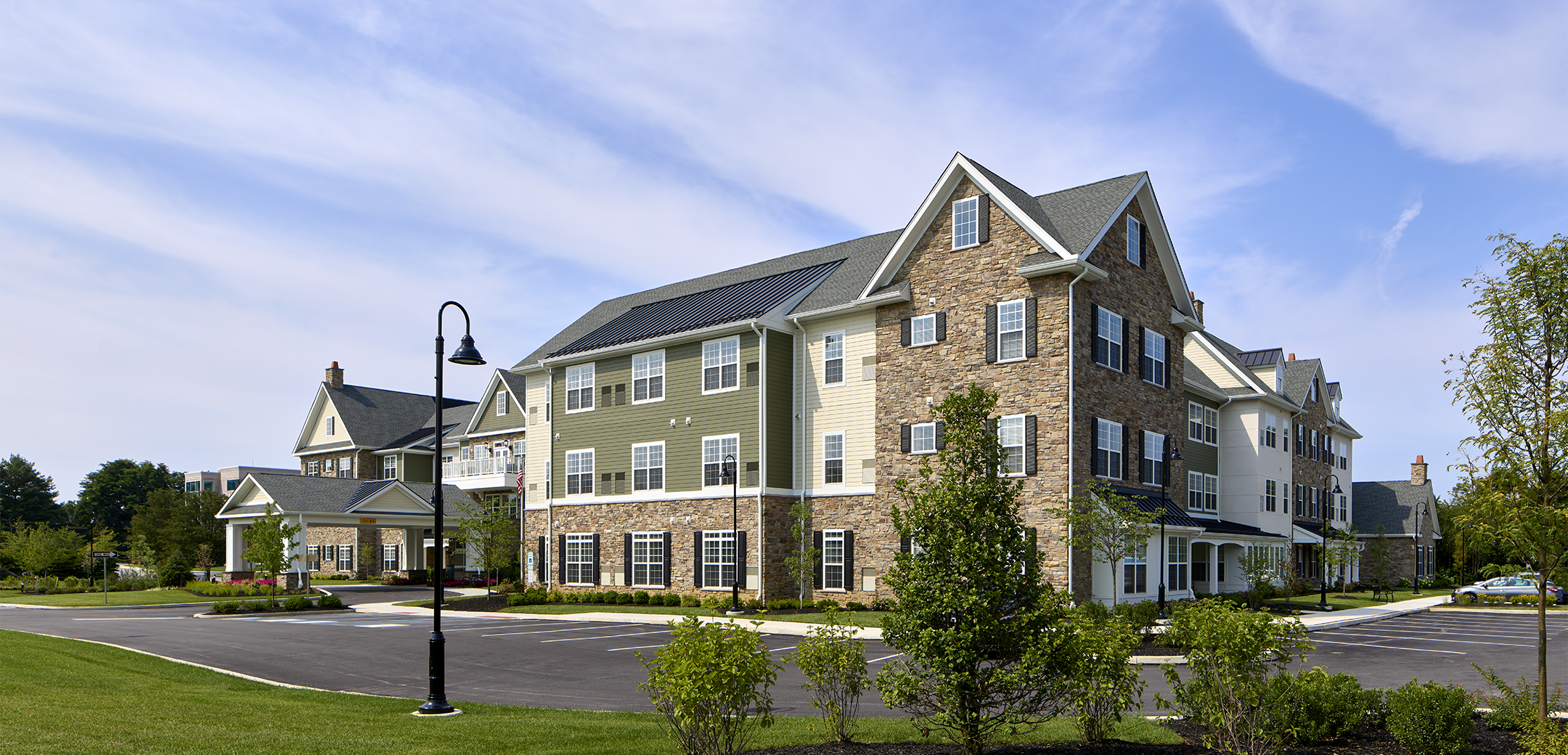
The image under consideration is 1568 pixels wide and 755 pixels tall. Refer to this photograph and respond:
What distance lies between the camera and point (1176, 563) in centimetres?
3284

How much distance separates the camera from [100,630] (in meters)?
28.1

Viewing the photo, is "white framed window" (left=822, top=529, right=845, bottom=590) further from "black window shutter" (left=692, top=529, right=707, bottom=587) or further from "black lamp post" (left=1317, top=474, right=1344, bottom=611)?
"black lamp post" (left=1317, top=474, right=1344, bottom=611)

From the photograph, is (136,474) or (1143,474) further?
(136,474)

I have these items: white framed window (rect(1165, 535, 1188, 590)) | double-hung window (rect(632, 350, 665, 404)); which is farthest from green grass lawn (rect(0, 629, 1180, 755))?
A: double-hung window (rect(632, 350, 665, 404))

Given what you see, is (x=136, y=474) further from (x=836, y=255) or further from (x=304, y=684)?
(x=304, y=684)

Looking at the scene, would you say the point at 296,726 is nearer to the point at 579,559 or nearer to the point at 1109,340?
the point at 1109,340

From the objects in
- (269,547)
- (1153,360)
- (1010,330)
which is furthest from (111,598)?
(1153,360)

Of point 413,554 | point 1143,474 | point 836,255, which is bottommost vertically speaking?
point 413,554

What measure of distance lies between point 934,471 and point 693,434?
423 inches

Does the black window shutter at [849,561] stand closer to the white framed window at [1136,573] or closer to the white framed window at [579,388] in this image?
the white framed window at [1136,573]

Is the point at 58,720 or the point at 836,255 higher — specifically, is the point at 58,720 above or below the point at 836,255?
below

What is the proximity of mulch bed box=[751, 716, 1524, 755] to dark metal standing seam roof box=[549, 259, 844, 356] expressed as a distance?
25.1 m

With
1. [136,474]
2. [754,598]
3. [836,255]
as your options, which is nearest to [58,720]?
[754,598]

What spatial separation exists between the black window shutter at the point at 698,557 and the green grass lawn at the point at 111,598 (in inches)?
947
